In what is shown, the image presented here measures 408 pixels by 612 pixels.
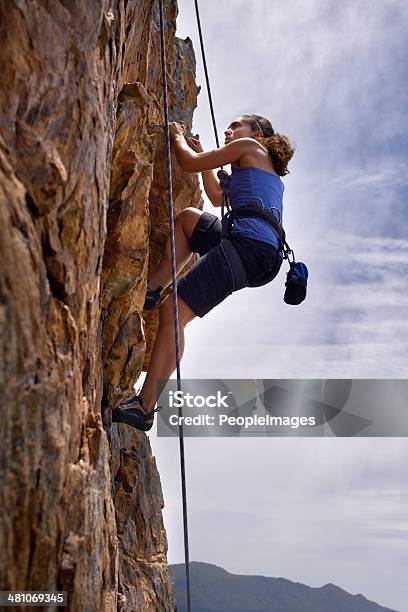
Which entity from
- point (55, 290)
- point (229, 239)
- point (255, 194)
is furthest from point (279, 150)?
point (55, 290)

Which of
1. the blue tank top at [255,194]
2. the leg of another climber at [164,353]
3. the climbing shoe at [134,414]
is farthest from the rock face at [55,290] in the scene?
the blue tank top at [255,194]

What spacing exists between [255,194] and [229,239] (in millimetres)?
630

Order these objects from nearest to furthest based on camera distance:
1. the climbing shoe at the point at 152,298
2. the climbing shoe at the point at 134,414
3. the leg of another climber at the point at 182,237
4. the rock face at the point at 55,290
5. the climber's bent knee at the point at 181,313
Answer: the rock face at the point at 55,290
the climbing shoe at the point at 134,414
the climber's bent knee at the point at 181,313
the leg of another climber at the point at 182,237
the climbing shoe at the point at 152,298

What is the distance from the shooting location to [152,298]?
8.96m

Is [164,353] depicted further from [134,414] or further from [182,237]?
[182,237]

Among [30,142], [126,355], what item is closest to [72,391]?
[30,142]

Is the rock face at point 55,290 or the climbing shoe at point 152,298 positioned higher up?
the climbing shoe at point 152,298

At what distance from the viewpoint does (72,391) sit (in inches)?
185

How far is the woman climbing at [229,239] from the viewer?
25.2 ft

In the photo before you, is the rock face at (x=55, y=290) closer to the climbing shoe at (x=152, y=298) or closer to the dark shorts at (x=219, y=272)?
the dark shorts at (x=219, y=272)

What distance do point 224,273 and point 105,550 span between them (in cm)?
350

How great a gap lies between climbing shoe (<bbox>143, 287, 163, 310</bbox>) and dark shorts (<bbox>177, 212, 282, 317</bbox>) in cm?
113

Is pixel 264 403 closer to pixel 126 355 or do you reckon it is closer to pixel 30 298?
pixel 126 355

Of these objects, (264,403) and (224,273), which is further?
(264,403)
